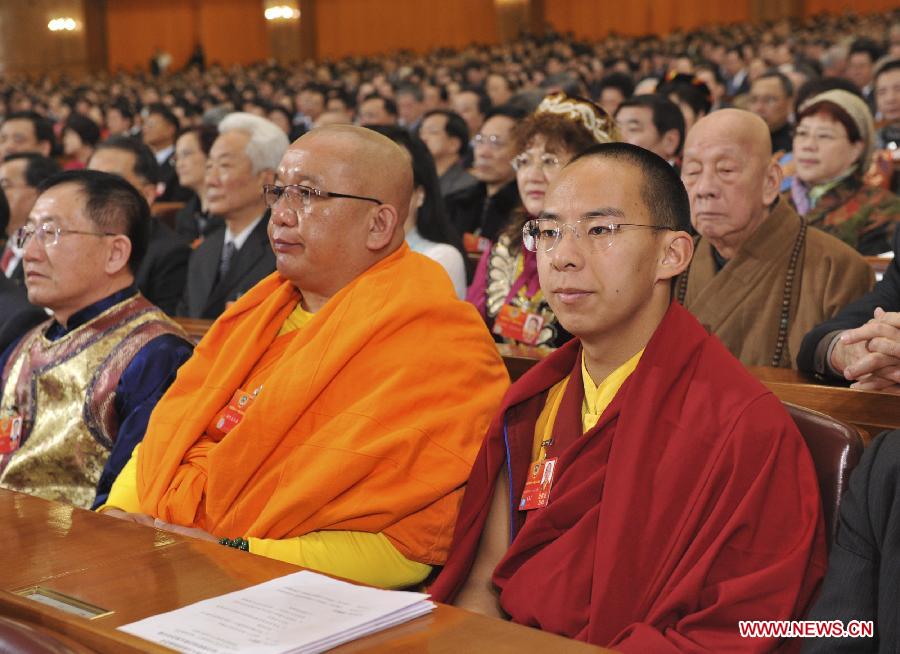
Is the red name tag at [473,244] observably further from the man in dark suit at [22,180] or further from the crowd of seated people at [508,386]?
the man in dark suit at [22,180]

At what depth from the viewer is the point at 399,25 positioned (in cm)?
2467

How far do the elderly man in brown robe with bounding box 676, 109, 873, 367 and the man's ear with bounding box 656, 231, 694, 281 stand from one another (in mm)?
989

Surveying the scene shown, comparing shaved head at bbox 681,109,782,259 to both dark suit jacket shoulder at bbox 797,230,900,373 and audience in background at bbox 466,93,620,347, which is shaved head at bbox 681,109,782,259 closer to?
audience in background at bbox 466,93,620,347

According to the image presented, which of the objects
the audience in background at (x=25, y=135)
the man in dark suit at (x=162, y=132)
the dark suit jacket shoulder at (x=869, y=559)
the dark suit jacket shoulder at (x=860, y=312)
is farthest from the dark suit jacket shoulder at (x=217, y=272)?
the man in dark suit at (x=162, y=132)

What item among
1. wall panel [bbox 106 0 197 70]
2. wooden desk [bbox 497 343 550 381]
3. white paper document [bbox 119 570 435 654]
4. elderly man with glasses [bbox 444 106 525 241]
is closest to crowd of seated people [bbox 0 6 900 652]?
wooden desk [bbox 497 343 550 381]

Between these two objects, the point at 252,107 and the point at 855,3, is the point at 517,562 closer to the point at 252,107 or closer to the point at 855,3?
the point at 252,107

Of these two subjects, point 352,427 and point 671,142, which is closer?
point 352,427

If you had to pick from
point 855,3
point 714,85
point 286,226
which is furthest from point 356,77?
point 286,226

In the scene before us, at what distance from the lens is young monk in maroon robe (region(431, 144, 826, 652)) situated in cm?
142

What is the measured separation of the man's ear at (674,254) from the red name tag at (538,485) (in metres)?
0.33

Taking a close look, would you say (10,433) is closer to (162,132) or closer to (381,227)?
(381,227)

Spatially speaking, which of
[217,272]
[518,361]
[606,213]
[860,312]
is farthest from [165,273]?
[606,213]

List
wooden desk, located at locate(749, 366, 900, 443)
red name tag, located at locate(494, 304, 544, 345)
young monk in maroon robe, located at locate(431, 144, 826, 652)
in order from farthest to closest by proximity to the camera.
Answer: red name tag, located at locate(494, 304, 544, 345) < wooden desk, located at locate(749, 366, 900, 443) < young monk in maroon robe, located at locate(431, 144, 826, 652)

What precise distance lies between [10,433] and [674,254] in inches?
62.6
